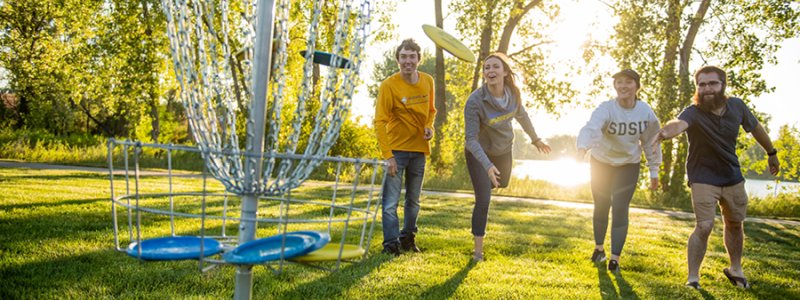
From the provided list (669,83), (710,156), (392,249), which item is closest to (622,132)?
(710,156)

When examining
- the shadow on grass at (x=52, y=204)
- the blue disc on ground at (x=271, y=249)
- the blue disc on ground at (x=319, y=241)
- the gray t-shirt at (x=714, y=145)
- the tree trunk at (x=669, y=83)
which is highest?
the tree trunk at (x=669, y=83)

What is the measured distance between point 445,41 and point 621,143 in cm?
349

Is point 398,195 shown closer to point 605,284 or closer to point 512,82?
point 512,82

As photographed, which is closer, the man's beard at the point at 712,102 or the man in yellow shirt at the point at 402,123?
the man's beard at the point at 712,102

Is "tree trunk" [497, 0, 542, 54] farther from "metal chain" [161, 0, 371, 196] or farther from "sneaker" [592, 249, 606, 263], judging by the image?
"metal chain" [161, 0, 371, 196]

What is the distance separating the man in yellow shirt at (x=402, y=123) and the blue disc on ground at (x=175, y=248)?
359cm

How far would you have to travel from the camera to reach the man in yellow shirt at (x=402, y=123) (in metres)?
5.51

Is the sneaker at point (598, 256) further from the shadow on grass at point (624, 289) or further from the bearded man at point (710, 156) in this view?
the bearded man at point (710, 156)

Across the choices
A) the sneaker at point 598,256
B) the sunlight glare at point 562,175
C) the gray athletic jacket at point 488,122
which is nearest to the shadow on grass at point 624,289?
the sneaker at point 598,256

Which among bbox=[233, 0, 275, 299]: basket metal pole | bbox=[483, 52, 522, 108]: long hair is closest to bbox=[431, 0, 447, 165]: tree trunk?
bbox=[483, 52, 522, 108]: long hair

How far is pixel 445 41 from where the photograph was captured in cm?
276

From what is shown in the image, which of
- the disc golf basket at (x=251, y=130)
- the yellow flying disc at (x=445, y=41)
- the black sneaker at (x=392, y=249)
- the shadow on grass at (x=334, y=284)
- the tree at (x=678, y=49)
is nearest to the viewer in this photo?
the disc golf basket at (x=251, y=130)

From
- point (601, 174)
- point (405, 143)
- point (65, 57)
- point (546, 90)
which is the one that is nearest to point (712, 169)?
point (601, 174)

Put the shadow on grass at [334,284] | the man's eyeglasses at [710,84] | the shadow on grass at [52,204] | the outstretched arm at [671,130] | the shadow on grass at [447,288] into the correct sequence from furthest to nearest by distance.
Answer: the shadow on grass at [52,204] → the man's eyeglasses at [710,84] → the outstretched arm at [671,130] → the shadow on grass at [447,288] → the shadow on grass at [334,284]
